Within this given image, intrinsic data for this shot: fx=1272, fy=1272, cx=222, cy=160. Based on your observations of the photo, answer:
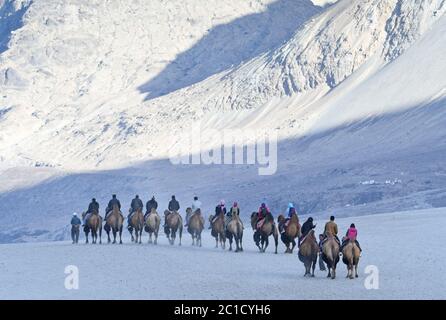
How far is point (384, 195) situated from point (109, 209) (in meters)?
65.7

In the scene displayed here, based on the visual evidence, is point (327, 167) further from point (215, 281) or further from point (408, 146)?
point (215, 281)

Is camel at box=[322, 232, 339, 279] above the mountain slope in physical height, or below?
below

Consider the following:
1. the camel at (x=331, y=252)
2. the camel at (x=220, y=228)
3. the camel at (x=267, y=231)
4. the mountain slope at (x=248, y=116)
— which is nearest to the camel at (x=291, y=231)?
the camel at (x=267, y=231)

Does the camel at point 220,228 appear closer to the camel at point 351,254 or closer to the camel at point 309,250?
→ the camel at point 309,250

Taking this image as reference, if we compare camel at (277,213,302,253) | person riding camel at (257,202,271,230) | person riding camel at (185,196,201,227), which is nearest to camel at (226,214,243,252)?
person riding camel at (257,202,271,230)

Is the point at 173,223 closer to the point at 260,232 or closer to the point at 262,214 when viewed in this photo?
the point at 260,232

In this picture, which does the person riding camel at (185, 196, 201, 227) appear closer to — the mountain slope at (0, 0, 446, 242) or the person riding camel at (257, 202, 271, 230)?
the person riding camel at (257, 202, 271, 230)

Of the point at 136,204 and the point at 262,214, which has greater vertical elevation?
the point at 136,204

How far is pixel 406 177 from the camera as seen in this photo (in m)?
111

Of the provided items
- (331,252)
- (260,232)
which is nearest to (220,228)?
(260,232)

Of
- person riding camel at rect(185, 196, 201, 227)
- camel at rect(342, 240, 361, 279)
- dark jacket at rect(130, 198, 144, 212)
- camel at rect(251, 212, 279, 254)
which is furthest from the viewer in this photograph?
dark jacket at rect(130, 198, 144, 212)

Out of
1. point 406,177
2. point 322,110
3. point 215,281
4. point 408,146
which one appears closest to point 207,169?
point 322,110

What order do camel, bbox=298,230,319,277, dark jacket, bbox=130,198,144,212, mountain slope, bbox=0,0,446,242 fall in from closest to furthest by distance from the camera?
camel, bbox=298,230,319,277, dark jacket, bbox=130,198,144,212, mountain slope, bbox=0,0,446,242

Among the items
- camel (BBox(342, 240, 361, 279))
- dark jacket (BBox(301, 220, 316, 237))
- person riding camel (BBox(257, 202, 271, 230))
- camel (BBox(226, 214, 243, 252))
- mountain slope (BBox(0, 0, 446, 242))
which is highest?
mountain slope (BBox(0, 0, 446, 242))
